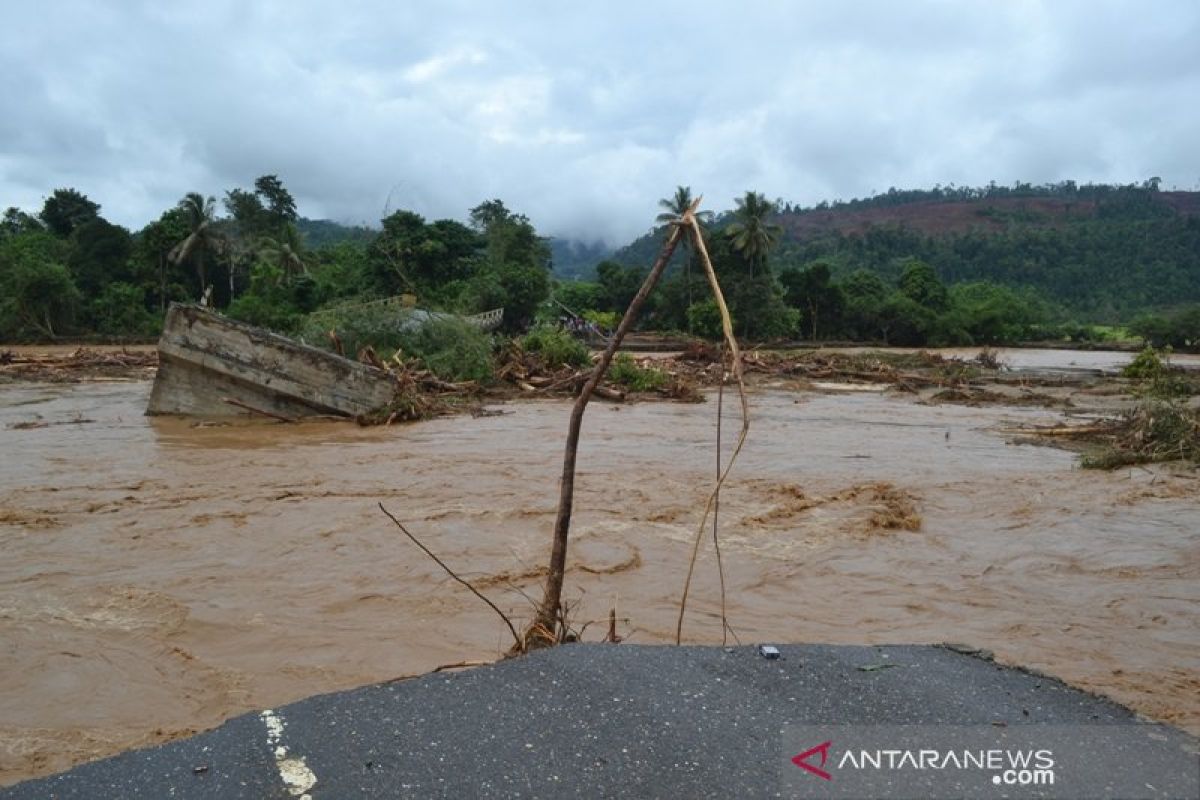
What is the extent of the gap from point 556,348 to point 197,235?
106 feet

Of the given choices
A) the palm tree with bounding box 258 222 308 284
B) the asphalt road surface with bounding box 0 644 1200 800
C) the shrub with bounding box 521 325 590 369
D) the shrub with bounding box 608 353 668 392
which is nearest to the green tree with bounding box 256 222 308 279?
the palm tree with bounding box 258 222 308 284

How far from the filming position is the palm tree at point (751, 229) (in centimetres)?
4534

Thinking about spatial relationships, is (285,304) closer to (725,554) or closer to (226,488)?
(226,488)

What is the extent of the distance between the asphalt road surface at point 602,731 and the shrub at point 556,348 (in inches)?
648

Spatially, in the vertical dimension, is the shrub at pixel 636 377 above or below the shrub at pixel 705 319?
below

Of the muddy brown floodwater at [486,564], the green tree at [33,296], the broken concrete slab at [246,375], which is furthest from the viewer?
the green tree at [33,296]

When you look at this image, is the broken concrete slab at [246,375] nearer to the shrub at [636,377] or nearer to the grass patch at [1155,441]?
the shrub at [636,377]

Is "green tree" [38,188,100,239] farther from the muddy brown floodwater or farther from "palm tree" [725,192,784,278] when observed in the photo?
the muddy brown floodwater

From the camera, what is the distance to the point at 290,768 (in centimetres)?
238

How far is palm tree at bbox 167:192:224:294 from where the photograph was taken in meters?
44.1

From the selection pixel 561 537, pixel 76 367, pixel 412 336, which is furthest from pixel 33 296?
pixel 561 537

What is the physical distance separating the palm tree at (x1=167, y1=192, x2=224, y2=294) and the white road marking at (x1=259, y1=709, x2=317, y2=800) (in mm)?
46743

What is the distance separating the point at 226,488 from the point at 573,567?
4.24m

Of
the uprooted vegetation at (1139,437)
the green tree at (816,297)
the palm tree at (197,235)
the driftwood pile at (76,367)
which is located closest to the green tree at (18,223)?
the palm tree at (197,235)
